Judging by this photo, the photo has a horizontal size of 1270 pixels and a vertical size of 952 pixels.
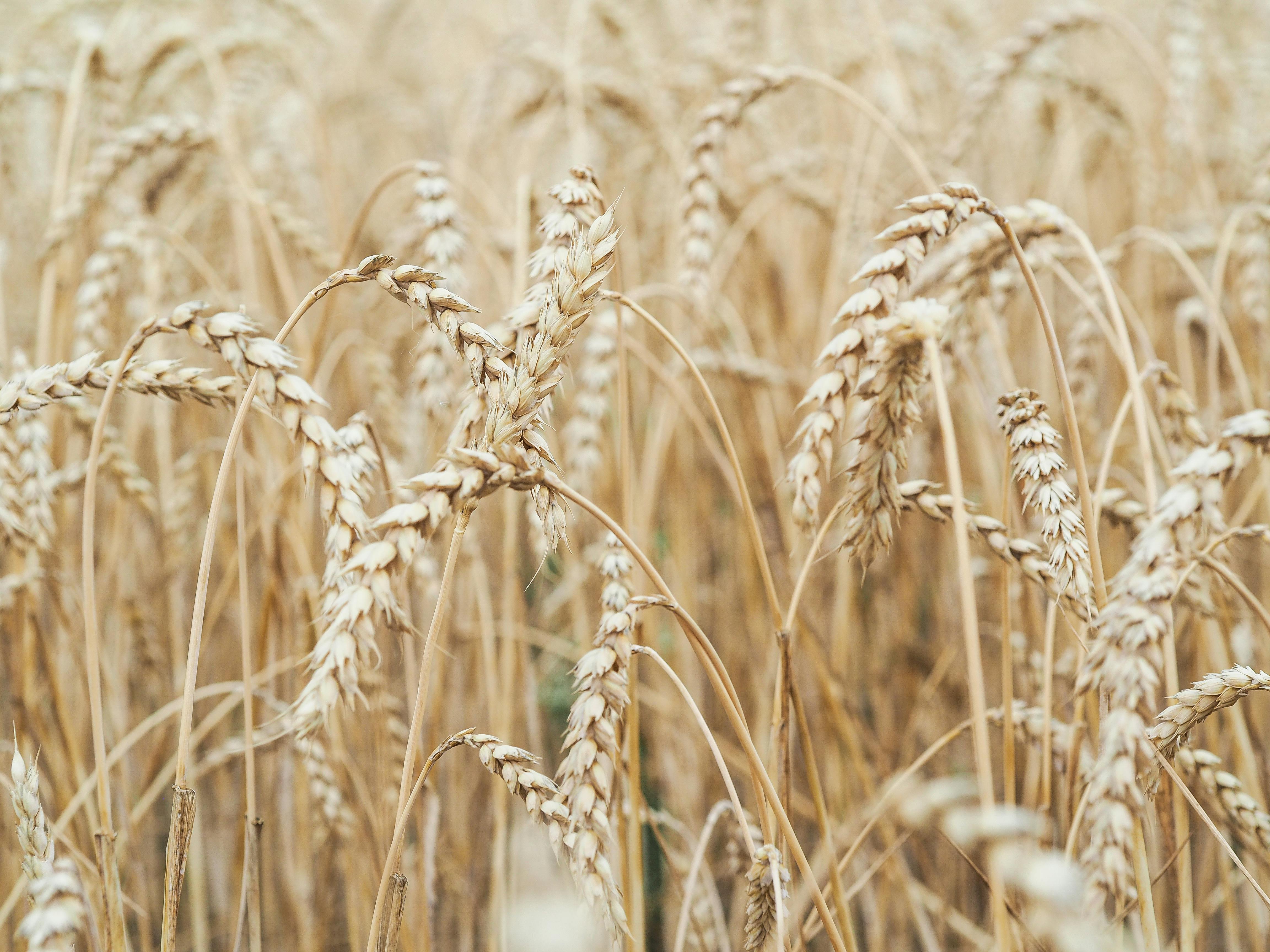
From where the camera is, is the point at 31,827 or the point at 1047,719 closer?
the point at 31,827

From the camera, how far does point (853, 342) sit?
0.78 meters

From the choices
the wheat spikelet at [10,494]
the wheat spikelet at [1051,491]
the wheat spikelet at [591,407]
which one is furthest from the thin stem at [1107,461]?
the wheat spikelet at [10,494]

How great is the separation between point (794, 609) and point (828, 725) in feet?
3.12

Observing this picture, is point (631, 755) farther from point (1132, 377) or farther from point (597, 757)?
point (1132, 377)

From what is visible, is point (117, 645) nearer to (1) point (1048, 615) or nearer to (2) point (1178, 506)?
(1) point (1048, 615)

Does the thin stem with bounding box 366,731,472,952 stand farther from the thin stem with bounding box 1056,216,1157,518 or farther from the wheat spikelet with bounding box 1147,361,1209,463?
the wheat spikelet with bounding box 1147,361,1209,463

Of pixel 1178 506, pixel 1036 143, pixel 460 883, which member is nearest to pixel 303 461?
pixel 1178 506

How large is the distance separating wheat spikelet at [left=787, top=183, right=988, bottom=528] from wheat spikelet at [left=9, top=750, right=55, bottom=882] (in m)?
0.78

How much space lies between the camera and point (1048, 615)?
0.95m

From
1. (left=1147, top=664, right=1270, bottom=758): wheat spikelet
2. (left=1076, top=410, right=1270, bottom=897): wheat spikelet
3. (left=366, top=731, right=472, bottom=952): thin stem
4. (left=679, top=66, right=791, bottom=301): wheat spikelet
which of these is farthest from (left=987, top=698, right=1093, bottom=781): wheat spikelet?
(left=679, top=66, right=791, bottom=301): wheat spikelet

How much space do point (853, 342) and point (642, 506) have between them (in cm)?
86

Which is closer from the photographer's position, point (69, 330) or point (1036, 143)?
point (69, 330)

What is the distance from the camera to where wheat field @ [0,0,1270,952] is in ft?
2.55

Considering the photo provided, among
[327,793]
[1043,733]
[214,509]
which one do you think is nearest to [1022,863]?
[1043,733]
